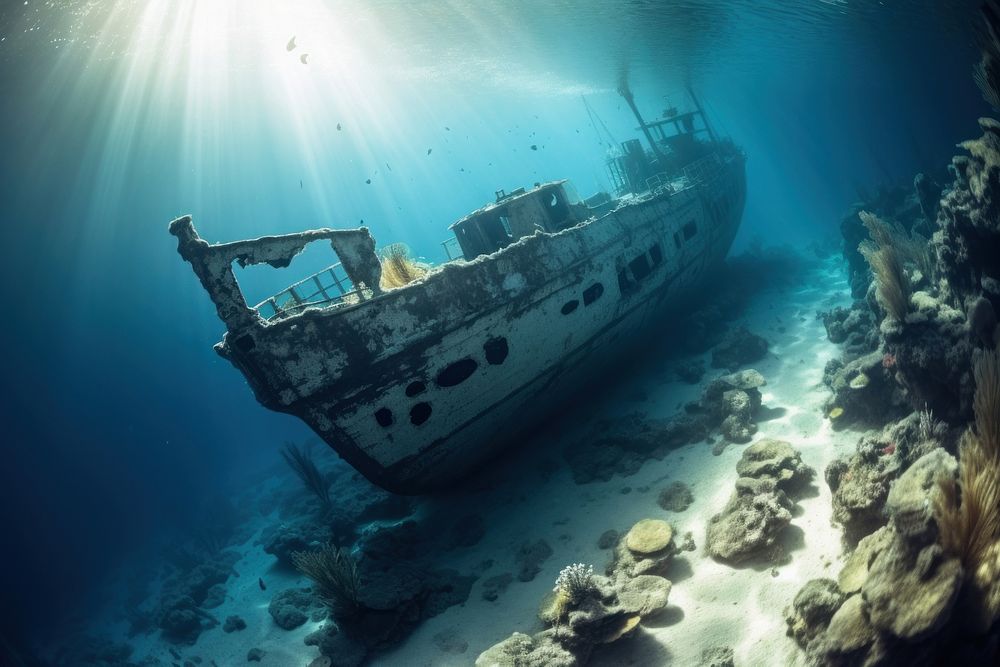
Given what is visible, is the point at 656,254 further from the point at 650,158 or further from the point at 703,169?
the point at 650,158

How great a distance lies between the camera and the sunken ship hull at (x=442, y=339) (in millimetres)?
6691

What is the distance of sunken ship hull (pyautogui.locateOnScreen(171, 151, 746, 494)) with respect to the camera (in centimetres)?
669

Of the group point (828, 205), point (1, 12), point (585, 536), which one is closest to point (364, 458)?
point (585, 536)

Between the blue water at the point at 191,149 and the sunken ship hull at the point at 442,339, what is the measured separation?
1257 cm

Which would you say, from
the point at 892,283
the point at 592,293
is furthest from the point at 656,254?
the point at 892,283

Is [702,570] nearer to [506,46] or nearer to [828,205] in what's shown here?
[506,46]

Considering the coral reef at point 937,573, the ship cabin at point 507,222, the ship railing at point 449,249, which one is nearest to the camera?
the coral reef at point 937,573

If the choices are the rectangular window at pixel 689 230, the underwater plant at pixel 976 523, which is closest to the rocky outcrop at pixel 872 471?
the underwater plant at pixel 976 523

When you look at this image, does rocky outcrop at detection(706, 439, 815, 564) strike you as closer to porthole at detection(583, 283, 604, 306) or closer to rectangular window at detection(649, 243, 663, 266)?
porthole at detection(583, 283, 604, 306)

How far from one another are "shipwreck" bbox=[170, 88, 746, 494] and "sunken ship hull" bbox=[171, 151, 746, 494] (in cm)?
2

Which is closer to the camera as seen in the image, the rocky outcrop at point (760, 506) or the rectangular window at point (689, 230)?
the rocky outcrop at point (760, 506)

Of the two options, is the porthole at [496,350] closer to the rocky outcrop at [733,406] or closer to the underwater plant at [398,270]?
the underwater plant at [398,270]

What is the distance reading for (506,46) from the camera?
21797 mm

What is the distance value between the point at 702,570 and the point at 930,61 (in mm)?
75872
